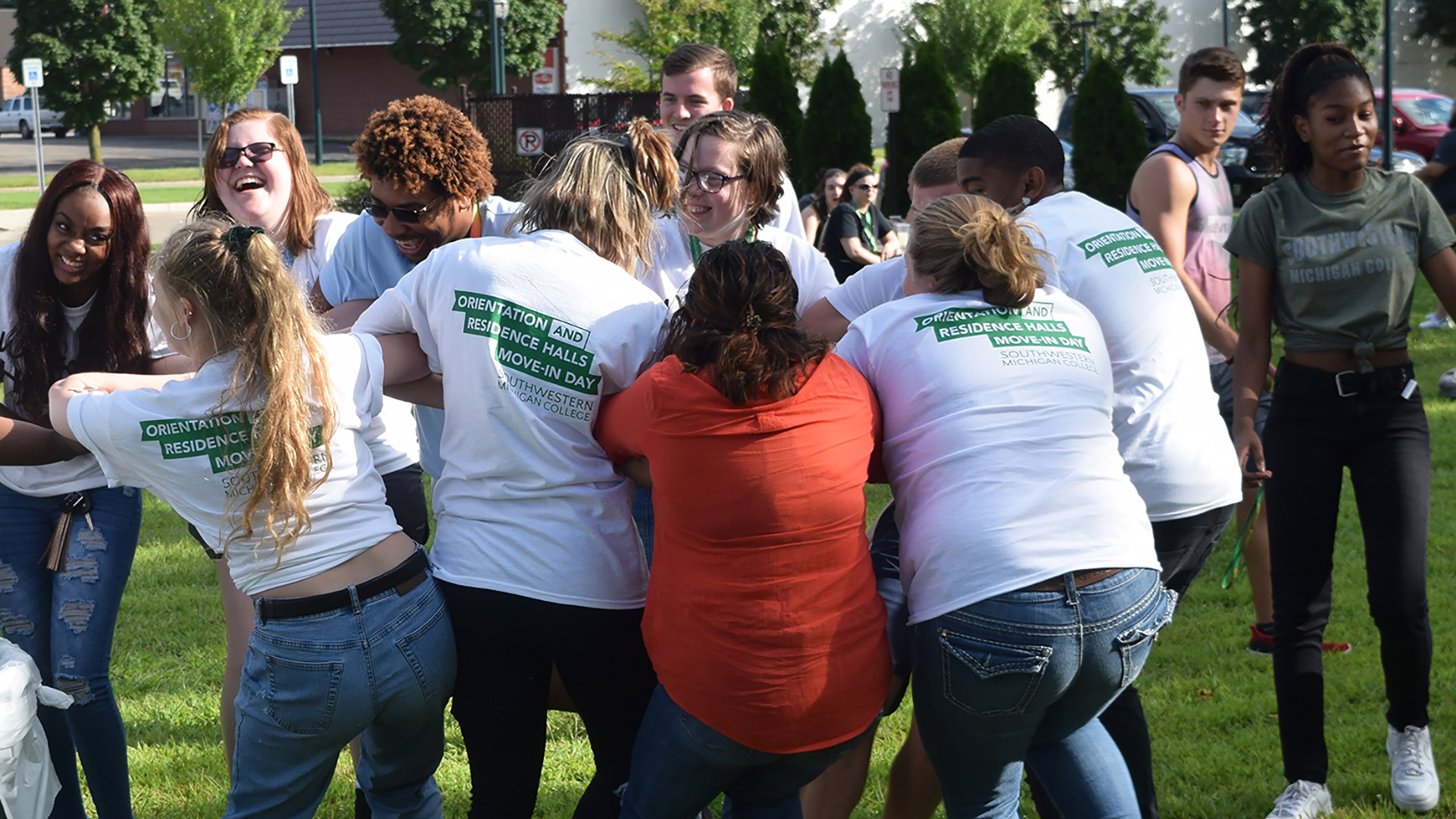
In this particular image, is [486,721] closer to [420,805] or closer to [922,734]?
[420,805]

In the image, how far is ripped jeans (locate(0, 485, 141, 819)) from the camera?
10.2 ft

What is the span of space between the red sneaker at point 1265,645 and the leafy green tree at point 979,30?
30.1 metres

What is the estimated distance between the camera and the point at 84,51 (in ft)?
95.8

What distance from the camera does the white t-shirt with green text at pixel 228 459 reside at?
235 cm

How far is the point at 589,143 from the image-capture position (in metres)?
2.78

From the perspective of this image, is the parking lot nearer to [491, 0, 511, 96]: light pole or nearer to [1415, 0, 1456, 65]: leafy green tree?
[491, 0, 511, 96]: light pole

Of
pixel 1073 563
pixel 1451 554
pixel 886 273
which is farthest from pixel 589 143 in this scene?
pixel 1451 554

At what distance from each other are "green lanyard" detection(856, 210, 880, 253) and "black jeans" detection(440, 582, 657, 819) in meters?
9.12

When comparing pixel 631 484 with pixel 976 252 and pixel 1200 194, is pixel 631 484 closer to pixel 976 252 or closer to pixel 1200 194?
pixel 976 252

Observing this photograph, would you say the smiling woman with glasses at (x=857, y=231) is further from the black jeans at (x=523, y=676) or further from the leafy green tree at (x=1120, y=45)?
the leafy green tree at (x=1120, y=45)

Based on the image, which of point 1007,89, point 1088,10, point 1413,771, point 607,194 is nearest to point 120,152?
point 1088,10

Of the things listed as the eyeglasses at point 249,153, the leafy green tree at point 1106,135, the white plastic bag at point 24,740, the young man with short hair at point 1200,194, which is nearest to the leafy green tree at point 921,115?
the leafy green tree at point 1106,135

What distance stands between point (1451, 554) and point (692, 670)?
4656mm

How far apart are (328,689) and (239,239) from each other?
0.84m
